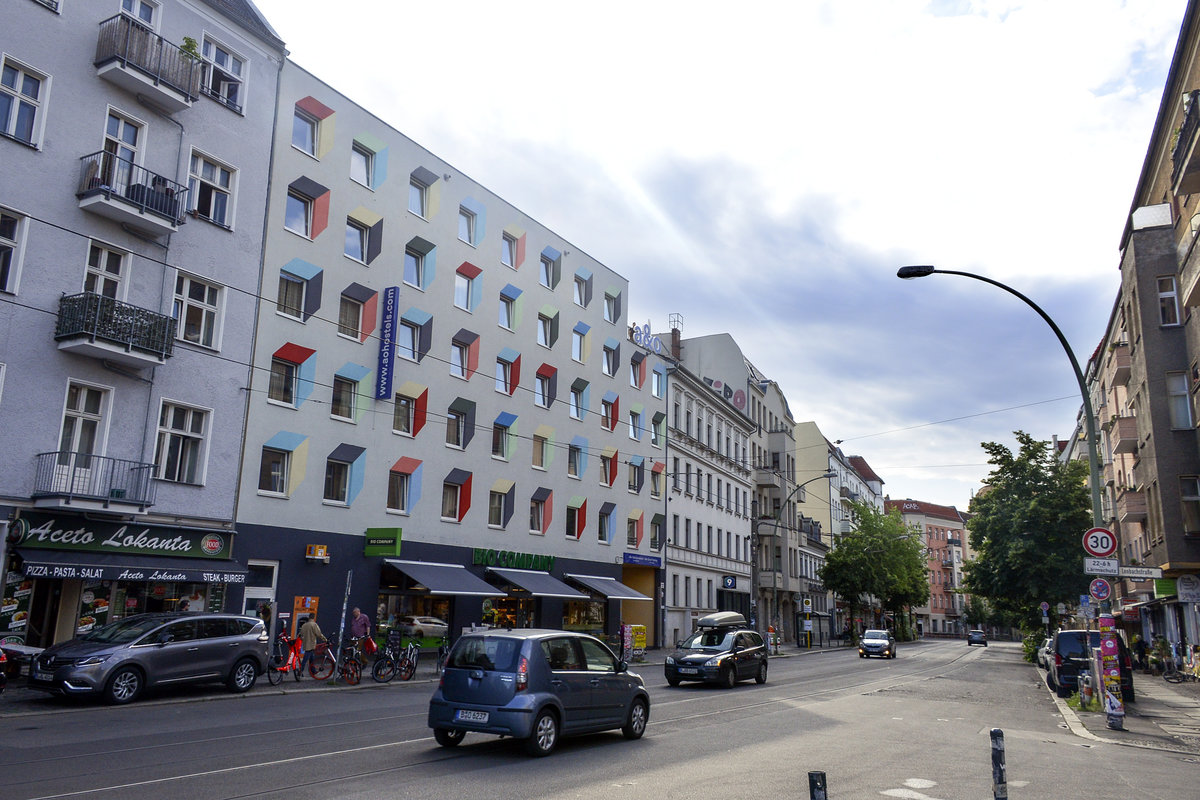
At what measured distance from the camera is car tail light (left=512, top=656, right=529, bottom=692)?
1117 centimetres

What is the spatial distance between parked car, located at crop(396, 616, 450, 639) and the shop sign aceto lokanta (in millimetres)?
7302

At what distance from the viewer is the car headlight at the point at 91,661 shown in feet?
50.7

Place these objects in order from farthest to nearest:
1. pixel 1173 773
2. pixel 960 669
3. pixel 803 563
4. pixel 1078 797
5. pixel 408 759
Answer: pixel 803 563 < pixel 960 669 < pixel 1173 773 < pixel 408 759 < pixel 1078 797

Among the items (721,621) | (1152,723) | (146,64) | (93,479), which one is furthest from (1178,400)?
(146,64)

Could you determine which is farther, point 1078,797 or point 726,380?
point 726,380

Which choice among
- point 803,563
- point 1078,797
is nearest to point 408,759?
point 1078,797

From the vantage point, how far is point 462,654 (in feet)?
38.4

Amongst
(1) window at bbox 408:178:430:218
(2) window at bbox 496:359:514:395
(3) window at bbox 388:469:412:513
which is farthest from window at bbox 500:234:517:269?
(3) window at bbox 388:469:412:513

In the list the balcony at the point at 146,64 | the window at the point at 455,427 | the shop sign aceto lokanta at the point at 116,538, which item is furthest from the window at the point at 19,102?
the window at the point at 455,427

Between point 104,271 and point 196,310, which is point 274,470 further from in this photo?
point 104,271

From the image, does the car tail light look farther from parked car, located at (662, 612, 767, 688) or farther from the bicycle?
parked car, located at (662, 612, 767, 688)

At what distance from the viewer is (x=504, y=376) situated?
3444 centimetres

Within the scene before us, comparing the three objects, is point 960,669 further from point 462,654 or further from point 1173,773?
point 462,654

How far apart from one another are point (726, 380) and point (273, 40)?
40705 millimetres
